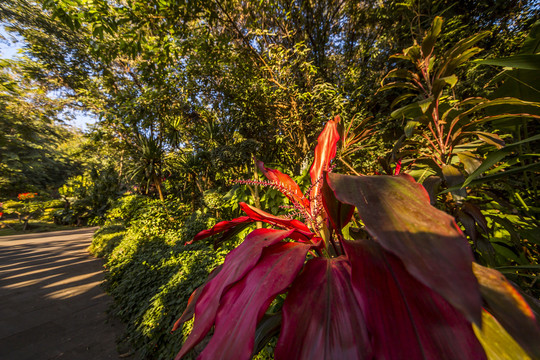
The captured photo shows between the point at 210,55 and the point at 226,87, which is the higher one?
the point at 210,55

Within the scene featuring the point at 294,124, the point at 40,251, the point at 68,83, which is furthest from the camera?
the point at 68,83

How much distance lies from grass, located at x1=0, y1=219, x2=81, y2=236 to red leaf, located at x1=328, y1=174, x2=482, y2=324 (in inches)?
538

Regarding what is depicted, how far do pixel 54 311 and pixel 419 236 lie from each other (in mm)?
3885

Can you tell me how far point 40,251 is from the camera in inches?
199

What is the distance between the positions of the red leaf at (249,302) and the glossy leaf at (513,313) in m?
0.29

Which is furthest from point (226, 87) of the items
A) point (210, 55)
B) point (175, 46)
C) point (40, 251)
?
point (40, 251)

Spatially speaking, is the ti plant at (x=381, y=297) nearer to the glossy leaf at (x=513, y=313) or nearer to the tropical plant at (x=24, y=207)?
the glossy leaf at (x=513, y=313)

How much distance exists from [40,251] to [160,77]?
590 centimetres

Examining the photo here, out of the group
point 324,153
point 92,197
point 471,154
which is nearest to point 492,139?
point 471,154

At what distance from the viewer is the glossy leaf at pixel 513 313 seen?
0.25 m

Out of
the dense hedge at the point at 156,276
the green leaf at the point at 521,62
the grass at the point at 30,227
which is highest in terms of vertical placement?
the green leaf at the point at 521,62

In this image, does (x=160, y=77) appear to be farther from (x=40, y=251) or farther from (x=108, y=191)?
(x=108, y=191)

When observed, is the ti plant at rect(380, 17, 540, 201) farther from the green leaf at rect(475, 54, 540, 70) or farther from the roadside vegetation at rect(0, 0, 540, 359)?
the green leaf at rect(475, 54, 540, 70)

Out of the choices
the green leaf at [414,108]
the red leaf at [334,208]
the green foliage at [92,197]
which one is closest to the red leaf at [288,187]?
the red leaf at [334,208]
